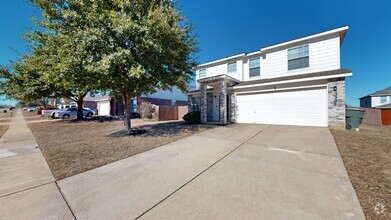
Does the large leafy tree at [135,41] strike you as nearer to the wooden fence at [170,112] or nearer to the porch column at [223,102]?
the porch column at [223,102]

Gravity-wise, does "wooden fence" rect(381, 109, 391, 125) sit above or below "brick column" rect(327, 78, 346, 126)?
below

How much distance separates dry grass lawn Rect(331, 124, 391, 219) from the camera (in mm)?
2436

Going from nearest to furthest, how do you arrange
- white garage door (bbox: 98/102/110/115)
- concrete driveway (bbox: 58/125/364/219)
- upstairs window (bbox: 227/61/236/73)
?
concrete driveway (bbox: 58/125/364/219) < upstairs window (bbox: 227/61/236/73) < white garage door (bbox: 98/102/110/115)

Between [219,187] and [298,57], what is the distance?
12.7m

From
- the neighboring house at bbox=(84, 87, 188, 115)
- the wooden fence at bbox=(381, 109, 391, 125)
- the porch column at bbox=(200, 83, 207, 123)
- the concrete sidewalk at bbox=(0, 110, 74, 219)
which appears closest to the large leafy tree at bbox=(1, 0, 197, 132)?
the concrete sidewalk at bbox=(0, 110, 74, 219)

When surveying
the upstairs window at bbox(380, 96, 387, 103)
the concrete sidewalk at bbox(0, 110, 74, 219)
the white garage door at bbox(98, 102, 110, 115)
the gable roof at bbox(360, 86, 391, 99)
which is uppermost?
the gable roof at bbox(360, 86, 391, 99)

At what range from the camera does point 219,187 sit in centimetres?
307

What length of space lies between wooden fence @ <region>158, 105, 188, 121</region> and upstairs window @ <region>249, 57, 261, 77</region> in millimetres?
8012

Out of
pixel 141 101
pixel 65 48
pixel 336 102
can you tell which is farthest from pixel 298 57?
pixel 141 101

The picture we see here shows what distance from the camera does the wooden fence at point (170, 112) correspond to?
17219 millimetres

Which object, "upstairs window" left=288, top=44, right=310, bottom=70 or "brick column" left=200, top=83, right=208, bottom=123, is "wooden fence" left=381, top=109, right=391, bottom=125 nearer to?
"upstairs window" left=288, top=44, right=310, bottom=70

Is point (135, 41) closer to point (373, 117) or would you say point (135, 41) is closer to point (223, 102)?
point (223, 102)

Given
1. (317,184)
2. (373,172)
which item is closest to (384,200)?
(317,184)

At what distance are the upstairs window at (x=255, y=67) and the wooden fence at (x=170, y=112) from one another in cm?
801
